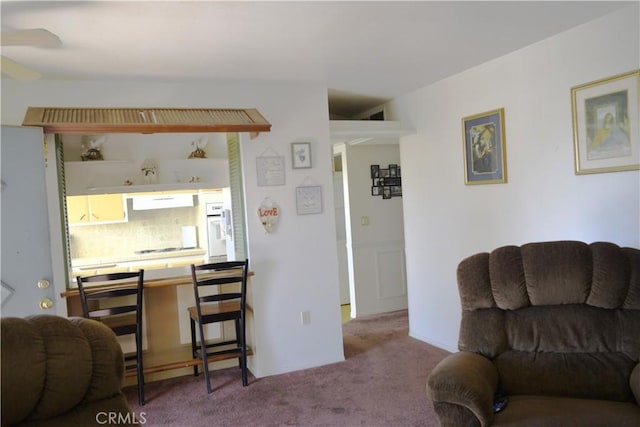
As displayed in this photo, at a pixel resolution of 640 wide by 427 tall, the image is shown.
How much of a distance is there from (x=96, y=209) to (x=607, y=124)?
186 inches

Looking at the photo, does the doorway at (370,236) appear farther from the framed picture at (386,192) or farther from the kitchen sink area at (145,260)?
the kitchen sink area at (145,260)

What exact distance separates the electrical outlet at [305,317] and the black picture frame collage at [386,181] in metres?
2.10

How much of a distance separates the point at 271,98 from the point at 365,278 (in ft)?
8.46

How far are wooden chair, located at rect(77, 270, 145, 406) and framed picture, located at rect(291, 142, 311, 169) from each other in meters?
1.48

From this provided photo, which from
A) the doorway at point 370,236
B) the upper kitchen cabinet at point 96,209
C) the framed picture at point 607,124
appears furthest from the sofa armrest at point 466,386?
the upper kitchen cabinet at point 96,209

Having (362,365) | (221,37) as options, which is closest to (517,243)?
(362,365)

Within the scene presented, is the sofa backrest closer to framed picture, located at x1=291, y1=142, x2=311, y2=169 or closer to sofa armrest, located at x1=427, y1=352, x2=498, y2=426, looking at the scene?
sofa armrest, located at x1=427, y1=352, x2=498, y2=426

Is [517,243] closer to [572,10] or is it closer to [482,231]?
[482,231]

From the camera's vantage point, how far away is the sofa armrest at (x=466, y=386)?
6.51ft

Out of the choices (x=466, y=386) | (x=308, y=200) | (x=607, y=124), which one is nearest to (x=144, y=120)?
(x=308, y=200)

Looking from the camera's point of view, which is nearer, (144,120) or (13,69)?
(13,69)

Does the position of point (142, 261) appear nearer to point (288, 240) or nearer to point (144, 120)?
point (288, 240)

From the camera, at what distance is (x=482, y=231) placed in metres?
3.78

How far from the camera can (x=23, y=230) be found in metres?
2.67
